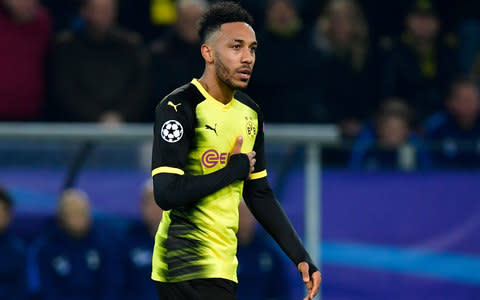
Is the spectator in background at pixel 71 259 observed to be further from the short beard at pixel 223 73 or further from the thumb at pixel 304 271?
the short beard at pixel 223 73

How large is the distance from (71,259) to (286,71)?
2551 mm

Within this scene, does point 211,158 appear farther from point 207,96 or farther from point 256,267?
point 256,267

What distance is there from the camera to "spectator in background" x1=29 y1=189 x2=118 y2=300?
23.1 feet

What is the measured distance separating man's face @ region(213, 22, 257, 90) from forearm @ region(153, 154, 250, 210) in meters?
0.38

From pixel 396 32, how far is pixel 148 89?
2.68 m

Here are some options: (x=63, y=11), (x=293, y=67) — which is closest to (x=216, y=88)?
(x=293, y=67)

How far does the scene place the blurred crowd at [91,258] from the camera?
7.03 meters

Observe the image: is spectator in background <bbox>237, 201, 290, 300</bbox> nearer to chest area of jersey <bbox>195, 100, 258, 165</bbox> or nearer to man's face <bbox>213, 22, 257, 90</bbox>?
chest area of jersey <bbox>195, 100, 258, 165</bbox>

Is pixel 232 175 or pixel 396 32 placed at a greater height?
pixel 396 32

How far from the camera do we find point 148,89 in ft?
26.8

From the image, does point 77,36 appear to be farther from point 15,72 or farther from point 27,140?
point 27,140

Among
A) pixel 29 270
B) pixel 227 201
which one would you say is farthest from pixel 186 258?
pixel 29 270

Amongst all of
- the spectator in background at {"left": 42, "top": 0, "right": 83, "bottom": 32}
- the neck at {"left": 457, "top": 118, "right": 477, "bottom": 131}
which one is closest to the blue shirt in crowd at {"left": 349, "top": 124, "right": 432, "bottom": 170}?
the neck at {"left": 457, "top": 118, "right": 477, "bottom": 131}

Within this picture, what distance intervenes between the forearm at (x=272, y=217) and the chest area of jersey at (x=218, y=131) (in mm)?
232
